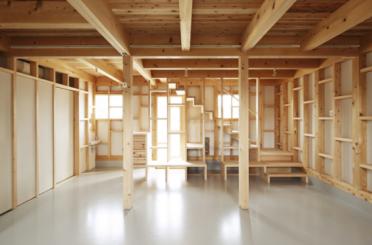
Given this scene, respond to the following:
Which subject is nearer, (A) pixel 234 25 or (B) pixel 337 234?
(B) pixel 337 234

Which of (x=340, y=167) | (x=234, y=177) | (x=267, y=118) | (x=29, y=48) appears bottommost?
(x=234, y=177)

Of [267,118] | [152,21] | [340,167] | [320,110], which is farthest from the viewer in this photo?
[267,118]

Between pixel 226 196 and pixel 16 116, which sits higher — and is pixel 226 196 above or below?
below

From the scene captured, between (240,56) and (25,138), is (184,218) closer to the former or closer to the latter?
(240,56)

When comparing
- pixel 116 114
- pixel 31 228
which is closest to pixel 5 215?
pixel 31 228

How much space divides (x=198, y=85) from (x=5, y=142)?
4946 millimetres

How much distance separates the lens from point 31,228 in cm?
332

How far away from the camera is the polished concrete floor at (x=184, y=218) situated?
3004 millimetres

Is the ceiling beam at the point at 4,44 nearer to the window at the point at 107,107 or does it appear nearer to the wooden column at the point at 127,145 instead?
the wooden column at the point at 127,145

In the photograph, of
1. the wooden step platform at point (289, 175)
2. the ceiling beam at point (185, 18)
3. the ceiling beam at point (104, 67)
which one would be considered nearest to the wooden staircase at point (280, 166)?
the wooden step platform at point (289, 175)

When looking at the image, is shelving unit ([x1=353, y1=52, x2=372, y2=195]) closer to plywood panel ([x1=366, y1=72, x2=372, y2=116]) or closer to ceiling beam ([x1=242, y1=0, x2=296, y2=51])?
plywood panel ([x1=366, y1=72, x2=372, y2=116])

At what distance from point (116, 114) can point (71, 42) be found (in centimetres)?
395

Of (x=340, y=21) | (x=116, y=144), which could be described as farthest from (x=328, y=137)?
(x=116, y=144)

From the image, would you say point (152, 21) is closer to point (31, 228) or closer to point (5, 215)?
point (31, 228)
